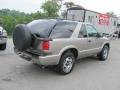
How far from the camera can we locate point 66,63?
19.2ft

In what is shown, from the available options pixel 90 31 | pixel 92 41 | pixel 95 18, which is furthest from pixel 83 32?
pixel 95 18

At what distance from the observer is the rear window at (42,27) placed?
5434 millimetres

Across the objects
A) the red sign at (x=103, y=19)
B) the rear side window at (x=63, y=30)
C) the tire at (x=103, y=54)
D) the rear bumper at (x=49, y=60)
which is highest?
the red sign at (x=103, y=19)

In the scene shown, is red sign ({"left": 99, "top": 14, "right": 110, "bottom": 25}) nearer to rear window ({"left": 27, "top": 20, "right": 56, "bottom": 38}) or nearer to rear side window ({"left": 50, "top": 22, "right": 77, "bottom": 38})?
rear side window ({"left": 50, "top": 22, "right": 77, "bottom": 38})

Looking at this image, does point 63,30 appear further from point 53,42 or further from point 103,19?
point 103,19

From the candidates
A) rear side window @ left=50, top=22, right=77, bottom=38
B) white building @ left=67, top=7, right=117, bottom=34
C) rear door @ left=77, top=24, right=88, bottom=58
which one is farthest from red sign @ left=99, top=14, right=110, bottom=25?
rear side window @ left=50, top=22, right=77, bottom=38

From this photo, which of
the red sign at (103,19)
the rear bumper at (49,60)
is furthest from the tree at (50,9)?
the rear bumper at (49,60)

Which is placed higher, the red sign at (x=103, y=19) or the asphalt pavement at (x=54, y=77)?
the red sign at (x=103, y=19)

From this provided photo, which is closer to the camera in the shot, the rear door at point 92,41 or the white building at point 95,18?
the rear door at point 92,41

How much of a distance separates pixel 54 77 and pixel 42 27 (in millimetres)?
1542

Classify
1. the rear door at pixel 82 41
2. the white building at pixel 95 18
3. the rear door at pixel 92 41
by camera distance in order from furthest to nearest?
the white building at pixel 95 18 < the rear door at pixel 92 41 < the rear door at pixel 82 41

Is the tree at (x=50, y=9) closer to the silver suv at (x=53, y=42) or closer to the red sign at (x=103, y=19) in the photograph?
the red sign at (x=103, y=19)

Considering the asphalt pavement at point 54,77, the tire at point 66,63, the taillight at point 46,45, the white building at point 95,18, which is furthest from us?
the white building at point 95,18

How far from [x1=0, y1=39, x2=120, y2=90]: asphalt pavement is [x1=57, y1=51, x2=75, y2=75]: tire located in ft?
0.51
